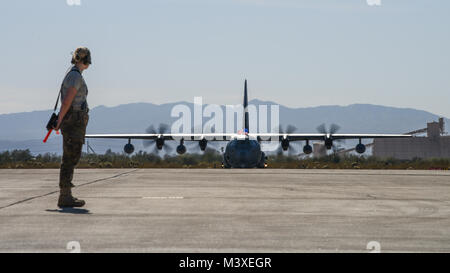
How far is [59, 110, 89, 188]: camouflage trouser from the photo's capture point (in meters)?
9.22

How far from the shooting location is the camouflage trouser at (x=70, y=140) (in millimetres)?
9219

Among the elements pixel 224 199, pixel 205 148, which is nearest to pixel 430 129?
pixel 205 148

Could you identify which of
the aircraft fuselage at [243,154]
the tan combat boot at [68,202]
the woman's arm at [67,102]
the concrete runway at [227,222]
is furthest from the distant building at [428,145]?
the tan combat boot at [68,202]

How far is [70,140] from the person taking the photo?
924 cm

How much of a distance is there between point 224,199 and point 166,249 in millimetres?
4632

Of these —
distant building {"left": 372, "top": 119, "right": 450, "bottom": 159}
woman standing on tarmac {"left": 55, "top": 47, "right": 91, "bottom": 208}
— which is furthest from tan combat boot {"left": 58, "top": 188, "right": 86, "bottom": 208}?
distant building {"left": 372, "top": 119, "right": 450, "bottom": 159}

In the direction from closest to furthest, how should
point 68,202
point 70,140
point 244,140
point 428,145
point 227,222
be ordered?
1. point 227,222
2. point 68,202
3. point 70,140
4. point 244,140
5. point 428,145

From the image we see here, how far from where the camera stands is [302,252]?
5.34 metres

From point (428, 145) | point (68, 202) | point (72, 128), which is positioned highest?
point (428, 145)

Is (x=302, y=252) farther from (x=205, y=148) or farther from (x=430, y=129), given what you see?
(x=430, y=129)

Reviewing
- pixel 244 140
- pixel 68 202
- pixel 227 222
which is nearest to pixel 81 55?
pixel 68 202

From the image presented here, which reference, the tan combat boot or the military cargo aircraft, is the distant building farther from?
the tan combat boot

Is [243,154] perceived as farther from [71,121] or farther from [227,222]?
[227,222]

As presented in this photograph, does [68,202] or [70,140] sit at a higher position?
[70,140]
